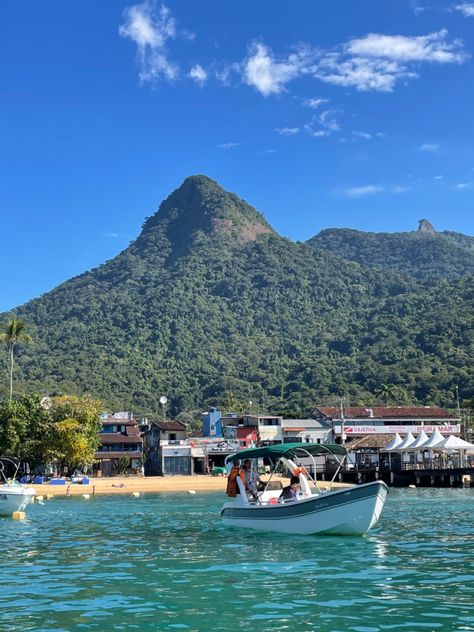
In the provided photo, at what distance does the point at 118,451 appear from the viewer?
3723 inches

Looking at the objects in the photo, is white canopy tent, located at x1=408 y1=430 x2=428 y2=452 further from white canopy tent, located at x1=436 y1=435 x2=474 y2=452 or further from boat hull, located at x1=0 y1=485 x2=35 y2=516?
boat hull, located at x1=0 y1=485 x2=35 y2=516

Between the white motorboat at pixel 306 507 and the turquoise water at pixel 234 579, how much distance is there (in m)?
0.51

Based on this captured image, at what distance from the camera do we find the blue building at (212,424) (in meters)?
109

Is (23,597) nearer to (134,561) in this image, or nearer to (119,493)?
(134,561)

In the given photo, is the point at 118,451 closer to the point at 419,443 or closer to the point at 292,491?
the point at 419,443

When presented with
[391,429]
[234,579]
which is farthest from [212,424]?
[234,579]

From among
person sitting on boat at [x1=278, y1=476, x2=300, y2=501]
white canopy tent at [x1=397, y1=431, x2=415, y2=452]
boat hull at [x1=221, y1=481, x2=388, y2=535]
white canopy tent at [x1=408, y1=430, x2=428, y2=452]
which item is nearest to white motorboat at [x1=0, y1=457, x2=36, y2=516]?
person sitting on boat at [x1=278, y1=476, x2=300, y2=501]

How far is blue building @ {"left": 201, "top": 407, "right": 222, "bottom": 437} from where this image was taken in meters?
109

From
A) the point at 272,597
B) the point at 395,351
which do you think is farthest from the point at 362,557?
the point at 395,351

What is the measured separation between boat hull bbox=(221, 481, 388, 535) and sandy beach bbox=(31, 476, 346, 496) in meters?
33.6

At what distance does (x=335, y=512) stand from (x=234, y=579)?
30.2 ft

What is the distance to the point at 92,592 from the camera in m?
16.9

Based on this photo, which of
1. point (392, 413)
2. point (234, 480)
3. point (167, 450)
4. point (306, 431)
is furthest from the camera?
point (392, 413)

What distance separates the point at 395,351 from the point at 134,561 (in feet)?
Result: 573
